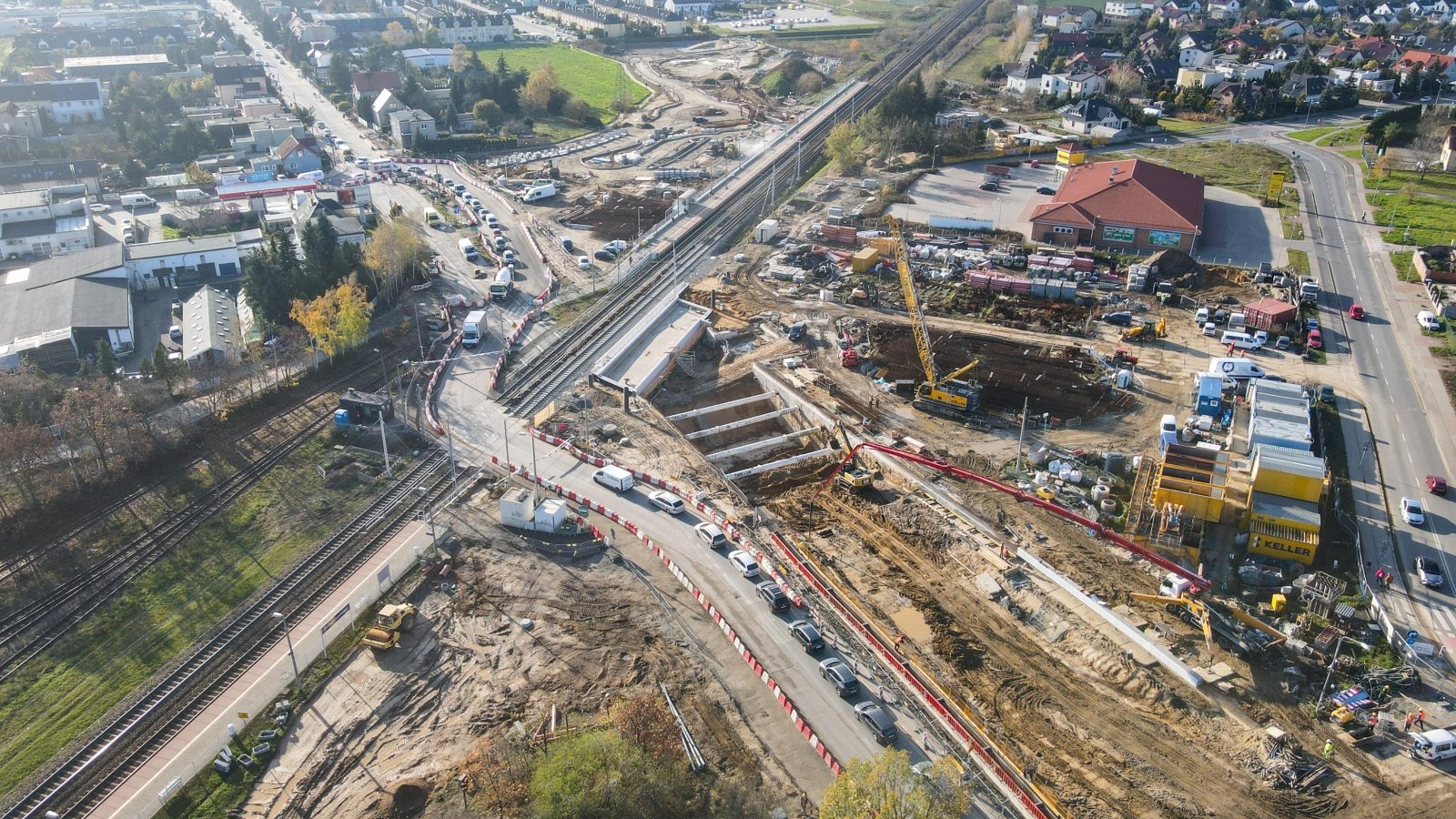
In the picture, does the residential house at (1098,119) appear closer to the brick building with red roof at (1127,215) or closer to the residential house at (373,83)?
the brick building with red roof at (1127,215)

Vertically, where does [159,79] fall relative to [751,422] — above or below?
above

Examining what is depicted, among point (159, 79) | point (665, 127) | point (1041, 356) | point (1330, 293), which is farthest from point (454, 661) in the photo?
point (159, 79)

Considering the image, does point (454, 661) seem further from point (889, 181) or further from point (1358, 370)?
point (889, 181)

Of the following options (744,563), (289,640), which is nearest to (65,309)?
(289,640)

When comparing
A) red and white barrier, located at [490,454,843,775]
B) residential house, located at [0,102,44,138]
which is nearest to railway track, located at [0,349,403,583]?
red and white barrier, located at [490,454,843,775]

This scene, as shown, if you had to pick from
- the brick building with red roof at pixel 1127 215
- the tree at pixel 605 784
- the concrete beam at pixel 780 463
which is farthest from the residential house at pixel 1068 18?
the tree at pixel 605 784

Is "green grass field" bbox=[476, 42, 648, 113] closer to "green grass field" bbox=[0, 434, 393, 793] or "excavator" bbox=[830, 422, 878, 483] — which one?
"excavator" bbox=[830, 422, 878, 483]
